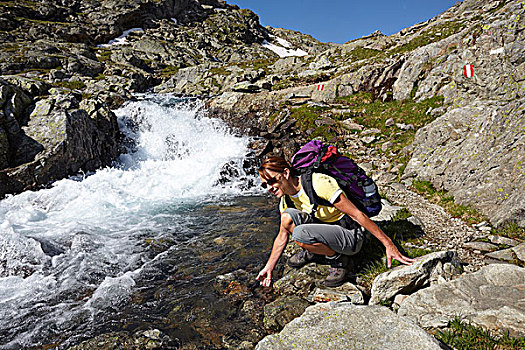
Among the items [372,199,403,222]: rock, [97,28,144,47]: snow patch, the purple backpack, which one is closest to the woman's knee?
the purple backpack

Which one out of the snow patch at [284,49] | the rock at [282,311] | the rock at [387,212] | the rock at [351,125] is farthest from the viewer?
the snow patch at [284,49]

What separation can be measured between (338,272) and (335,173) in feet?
6.67

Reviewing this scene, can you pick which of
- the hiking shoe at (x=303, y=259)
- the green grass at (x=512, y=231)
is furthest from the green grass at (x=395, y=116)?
the hiking shoe at (x=303, y=259)

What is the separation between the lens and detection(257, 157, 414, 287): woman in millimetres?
4255

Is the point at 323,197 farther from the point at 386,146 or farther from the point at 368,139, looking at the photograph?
the point at 368,139

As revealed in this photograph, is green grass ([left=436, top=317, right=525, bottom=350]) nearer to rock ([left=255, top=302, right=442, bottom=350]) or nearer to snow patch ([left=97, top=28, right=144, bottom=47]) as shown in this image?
rock ([left=255, top=302, right=442, bottom=350])

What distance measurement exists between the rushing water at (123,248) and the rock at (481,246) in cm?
529

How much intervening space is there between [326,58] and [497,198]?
1854 inches

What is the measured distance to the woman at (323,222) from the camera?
14.0ft

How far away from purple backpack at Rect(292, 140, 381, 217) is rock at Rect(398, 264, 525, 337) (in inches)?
62.4

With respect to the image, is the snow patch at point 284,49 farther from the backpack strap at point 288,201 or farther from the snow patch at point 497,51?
the backpack strap at point 288,201

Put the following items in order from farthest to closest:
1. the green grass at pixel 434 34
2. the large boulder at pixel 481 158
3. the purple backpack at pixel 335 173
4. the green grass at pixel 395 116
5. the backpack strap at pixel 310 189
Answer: the green grass at pixel 434 34
the green grass at pixel 395 116
the large boulder at pixel 481 158
the purple backpack at pixel 335 173
the backpack strap at pixel 310 189

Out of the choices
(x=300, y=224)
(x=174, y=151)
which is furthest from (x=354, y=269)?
(x=174, y=151)

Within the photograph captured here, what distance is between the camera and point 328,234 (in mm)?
4613
